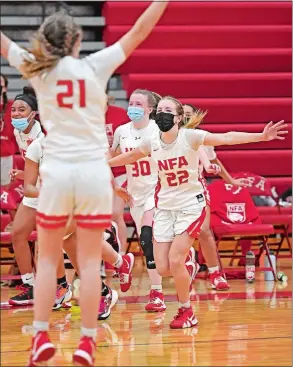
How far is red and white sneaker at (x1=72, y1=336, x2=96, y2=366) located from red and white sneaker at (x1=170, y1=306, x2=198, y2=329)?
161cm

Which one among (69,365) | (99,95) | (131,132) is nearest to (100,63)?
(99,95)

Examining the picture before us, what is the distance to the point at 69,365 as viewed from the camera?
4453 millimetres

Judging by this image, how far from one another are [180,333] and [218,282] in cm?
219

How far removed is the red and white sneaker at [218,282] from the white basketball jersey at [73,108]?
371cm

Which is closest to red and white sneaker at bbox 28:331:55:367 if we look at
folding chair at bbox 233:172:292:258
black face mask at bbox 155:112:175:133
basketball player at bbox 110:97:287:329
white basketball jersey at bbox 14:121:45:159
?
basketball player at bbox 110:97:287:329

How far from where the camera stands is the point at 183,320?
18.7ft

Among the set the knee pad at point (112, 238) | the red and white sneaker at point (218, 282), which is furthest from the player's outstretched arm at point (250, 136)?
the knee pad at point (112, 238)

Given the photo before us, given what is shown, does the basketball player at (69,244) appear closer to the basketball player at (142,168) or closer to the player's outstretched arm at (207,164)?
the basketball player at (142,168)

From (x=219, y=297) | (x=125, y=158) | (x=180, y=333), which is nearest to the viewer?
(x=180, y=333)

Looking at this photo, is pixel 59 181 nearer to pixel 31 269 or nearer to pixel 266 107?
pixel 31 269

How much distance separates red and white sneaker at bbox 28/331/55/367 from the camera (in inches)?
159

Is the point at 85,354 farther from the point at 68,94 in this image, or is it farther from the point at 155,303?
the point at 155,303

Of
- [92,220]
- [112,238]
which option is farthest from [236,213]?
[92,220]

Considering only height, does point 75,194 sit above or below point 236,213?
above
